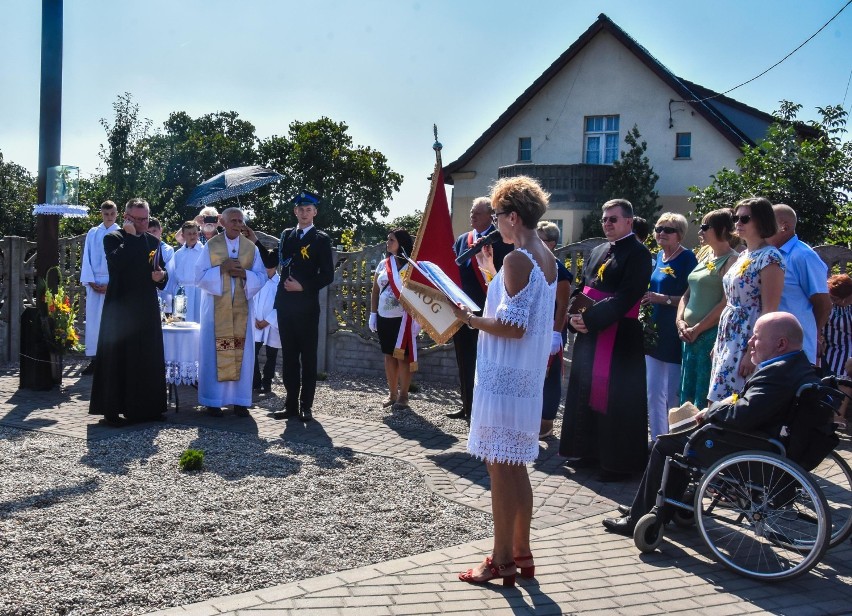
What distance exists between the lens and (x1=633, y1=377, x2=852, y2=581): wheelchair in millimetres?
4793

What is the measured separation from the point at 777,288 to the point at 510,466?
240 cm

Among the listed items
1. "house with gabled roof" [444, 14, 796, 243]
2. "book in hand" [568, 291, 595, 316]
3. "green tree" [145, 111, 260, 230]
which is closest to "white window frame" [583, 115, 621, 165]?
"house with gabled roof" [444, 14, 796, 243]

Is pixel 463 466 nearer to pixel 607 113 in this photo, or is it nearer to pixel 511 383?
pixel 511 383

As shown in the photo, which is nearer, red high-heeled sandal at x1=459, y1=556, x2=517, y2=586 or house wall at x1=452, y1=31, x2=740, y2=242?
red high-heeled sandal at x1=459, y1=556, x2=517, y2=586

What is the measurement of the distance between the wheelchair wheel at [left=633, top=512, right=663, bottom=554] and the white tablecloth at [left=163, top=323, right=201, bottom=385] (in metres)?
5.86

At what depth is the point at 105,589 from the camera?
4410 millimetres

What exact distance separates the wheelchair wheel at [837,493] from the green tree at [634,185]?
73.2 feet

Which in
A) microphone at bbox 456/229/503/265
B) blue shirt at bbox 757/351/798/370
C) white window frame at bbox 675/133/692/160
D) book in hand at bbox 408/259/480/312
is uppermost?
white window frame at bbox 675/133/692/160

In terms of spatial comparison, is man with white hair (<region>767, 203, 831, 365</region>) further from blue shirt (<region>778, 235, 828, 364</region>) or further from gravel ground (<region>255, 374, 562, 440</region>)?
gravel ground (<region>255, 374, 562, 440</region>)

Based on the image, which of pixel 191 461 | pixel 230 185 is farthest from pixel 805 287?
pixel 230 185

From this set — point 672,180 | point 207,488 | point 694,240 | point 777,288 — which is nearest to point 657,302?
point 777,288

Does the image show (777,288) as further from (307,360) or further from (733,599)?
(307,360)

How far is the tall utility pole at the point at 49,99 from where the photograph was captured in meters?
11.5

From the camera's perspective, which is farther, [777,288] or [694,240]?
[694,240]
